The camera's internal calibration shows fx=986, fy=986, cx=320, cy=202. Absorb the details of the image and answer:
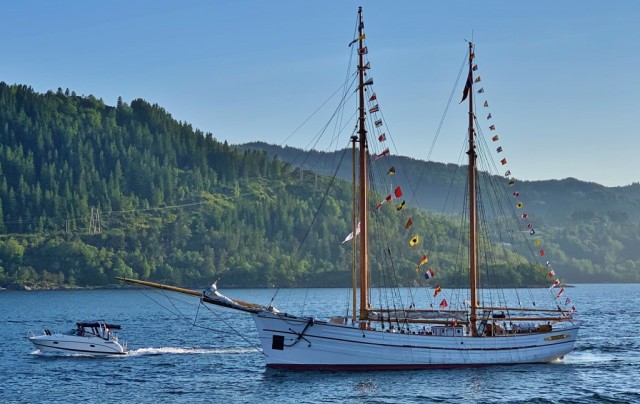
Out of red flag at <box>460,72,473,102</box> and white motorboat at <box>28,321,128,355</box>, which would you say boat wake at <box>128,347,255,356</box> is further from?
red flag at <box>460,72,473,102</box>

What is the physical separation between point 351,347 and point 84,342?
34.7 m

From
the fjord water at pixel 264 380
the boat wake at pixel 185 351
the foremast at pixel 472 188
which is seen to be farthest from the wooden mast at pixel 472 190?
the boat wake at pixel 185 351

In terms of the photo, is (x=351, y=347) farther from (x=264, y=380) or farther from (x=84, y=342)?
(x=84, y=342)

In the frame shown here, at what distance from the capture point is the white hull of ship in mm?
84812

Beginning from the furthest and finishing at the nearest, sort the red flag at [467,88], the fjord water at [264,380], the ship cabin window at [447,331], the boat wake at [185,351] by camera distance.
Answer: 1. the boat wake at [185,351]
2. the red flag at [467,88]
3. the ship cabin window at [447,331]
4. the fjord water at [264,380]

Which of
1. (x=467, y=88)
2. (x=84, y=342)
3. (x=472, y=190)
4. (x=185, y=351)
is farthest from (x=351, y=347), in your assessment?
(x=84, y=342)

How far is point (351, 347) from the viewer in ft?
281

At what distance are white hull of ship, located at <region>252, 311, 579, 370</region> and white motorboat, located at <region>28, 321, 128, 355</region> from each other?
85.2ft

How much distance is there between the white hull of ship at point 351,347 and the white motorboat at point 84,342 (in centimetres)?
2598

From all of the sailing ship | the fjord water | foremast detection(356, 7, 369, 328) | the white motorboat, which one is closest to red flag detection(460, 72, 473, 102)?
the sailing ship

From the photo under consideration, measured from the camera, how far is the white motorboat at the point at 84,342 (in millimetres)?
106062

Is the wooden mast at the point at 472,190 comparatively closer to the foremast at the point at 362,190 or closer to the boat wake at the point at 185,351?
the foremast at the point at 362,190

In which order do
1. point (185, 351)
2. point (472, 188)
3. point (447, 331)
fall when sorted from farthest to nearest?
point (185, 351), point (472, 188), point (447, 331)

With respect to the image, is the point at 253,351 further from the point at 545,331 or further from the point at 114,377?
the point at 545,331
